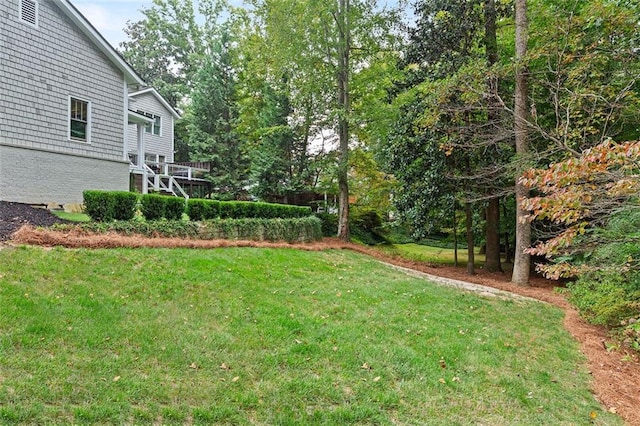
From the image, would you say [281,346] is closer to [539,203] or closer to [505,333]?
[539,203]

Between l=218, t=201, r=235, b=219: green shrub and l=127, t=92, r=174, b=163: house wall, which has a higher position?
l=127, t=92, r=174, b=163: house wall

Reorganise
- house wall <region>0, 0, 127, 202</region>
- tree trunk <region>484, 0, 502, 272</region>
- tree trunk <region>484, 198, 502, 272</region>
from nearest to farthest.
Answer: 1. tree trunk <region>484, 0, 502, 272</region>
2. house wall <region>0, 0, 127, 202</region>
3. tree trunk <region>484, 198, 502, 272</region>

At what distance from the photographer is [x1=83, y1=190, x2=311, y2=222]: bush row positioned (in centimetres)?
798

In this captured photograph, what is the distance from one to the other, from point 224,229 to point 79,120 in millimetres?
6458

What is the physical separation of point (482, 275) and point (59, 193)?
13254 mm

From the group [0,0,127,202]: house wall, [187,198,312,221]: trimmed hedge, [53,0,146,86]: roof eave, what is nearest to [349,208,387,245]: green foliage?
[187,198,312,221]: trimmed hedge

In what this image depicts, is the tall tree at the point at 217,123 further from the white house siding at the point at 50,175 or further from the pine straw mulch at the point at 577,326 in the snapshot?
the pine straw mulch at the point at 577,326

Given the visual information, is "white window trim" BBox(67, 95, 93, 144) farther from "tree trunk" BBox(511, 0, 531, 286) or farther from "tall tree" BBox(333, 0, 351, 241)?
"tree trunk" BBox(511, 0, 531, 286)

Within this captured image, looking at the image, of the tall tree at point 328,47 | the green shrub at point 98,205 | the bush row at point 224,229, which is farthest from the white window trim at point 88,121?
the tall tree at point 328,47

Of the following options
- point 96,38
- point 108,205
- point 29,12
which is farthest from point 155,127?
point 108,205

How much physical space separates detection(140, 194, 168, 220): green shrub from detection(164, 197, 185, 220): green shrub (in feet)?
0.35

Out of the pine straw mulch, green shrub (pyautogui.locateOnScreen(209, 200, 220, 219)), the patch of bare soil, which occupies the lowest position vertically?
the pine straw mulch

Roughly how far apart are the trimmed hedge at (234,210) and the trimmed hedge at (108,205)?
1525mm

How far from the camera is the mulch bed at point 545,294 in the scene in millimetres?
4004
